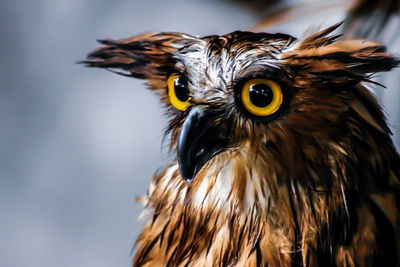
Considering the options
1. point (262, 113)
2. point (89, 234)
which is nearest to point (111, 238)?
point (89, 234)

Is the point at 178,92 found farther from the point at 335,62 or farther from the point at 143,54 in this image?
the point at 335,62

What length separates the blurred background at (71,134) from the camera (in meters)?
0.83

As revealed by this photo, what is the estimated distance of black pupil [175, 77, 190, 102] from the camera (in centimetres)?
52

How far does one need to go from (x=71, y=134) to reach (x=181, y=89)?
446mm

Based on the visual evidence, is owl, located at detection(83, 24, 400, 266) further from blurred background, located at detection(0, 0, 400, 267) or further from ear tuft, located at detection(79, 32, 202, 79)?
blurred background, located at detection(0, 0, 400, 267)

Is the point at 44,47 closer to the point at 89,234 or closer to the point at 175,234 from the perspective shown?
the point at 89,234

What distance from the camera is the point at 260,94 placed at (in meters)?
0.47

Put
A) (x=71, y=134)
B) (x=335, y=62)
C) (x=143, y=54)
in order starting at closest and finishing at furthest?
1. (x=335, y=62)
2. (x=143, y=54)
3. (x=71, y=134)

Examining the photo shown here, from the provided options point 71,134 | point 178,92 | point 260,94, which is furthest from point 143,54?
point 71,134

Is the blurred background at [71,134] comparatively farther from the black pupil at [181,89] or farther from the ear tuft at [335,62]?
the ear tuft at [335,62]

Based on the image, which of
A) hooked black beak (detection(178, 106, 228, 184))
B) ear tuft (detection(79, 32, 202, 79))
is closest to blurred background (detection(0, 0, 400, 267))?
ear tuft (detection(79, 32, 202, 79))

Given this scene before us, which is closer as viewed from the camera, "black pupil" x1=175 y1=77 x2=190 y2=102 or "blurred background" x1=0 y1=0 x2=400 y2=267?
"black pupil" x1=175 y1=77 x2=190 y2=102

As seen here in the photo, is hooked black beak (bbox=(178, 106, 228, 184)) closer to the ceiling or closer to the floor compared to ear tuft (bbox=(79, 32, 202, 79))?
closer to the floor

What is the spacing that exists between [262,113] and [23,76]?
2.13 feet
